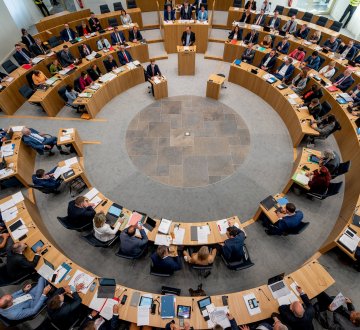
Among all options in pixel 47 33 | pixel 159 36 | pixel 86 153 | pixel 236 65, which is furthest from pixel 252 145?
pixel 47 33

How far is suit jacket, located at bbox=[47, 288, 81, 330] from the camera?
470 cm

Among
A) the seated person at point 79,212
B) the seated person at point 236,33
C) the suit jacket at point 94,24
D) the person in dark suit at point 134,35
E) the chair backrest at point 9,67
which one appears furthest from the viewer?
the suit jacket at point 94,24

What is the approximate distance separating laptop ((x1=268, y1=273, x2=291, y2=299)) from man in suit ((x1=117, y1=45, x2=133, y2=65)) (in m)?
11.3

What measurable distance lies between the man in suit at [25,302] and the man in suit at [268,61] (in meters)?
11.9

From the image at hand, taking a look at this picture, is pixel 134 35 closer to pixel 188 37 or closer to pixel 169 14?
pixel 169 14

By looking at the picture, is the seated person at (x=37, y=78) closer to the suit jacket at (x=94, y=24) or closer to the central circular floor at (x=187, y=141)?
the central circular floor at (x=187, y=141)

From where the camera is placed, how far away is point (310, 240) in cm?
691

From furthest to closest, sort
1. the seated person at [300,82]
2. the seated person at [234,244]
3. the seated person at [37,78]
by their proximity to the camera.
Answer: the seated person at [37,78] → the seated person at [300,82] → the seated person at [234,244]

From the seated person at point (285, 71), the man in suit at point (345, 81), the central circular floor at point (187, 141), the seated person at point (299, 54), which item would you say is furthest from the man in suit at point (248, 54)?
the man in suit at point (345, 81)

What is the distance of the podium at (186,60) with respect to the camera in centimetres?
1180

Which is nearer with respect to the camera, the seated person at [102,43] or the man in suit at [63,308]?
the man in suit at [63,308]

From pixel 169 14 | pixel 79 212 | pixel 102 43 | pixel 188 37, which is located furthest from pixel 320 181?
pixel 169 14

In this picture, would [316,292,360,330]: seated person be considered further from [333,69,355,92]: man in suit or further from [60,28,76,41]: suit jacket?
[60,28,76,41]: suit jacket

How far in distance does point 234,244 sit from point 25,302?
4.63 meters
